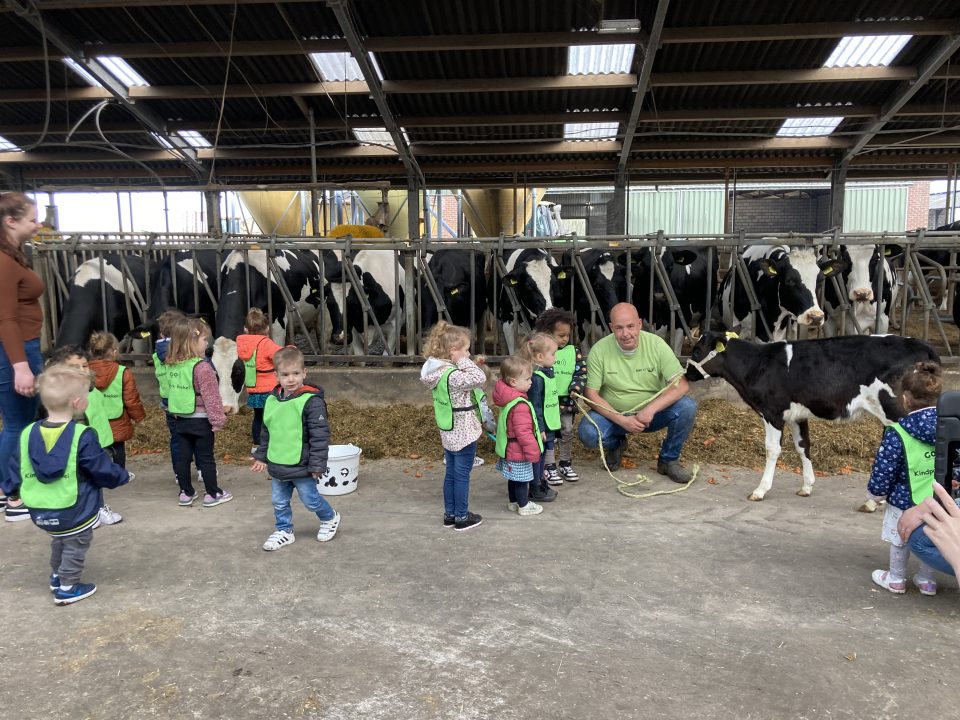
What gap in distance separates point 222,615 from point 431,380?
5.29ft

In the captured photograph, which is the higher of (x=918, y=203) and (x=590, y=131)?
(x=918, y=203)

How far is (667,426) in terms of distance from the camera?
5262 mm

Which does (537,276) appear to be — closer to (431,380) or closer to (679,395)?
(679,395)

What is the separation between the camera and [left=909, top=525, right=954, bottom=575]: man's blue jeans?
290cm

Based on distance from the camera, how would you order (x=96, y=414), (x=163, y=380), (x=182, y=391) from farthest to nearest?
1. (x=163, y=380)
2. (x=182, y=391)
3. (x=96, y=414)

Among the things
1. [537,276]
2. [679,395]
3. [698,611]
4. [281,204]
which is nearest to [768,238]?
[537,276]

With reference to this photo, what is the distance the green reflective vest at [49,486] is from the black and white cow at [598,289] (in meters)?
5.87

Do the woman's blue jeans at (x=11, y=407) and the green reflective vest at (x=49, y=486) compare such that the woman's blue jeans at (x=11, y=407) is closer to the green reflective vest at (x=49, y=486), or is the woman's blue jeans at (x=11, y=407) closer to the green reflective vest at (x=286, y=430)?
the green reflective vest at (x=49, y=486)

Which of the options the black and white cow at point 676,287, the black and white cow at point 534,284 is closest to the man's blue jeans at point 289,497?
the black and white cow at point 534,284

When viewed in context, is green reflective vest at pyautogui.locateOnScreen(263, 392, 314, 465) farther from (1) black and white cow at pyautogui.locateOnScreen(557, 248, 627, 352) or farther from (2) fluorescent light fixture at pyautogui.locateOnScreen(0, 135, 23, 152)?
(2) fluorescent light fixture at pyautogui.locateOnScreen(0, 135, 23, 152)

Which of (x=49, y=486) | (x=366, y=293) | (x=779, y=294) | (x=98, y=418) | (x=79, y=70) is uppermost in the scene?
(x=79, y=70)

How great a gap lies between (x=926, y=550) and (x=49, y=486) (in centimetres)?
365

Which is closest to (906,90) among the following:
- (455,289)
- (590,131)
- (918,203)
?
(590,131)

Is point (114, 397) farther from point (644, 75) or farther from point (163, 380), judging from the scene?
point (644, 75)
